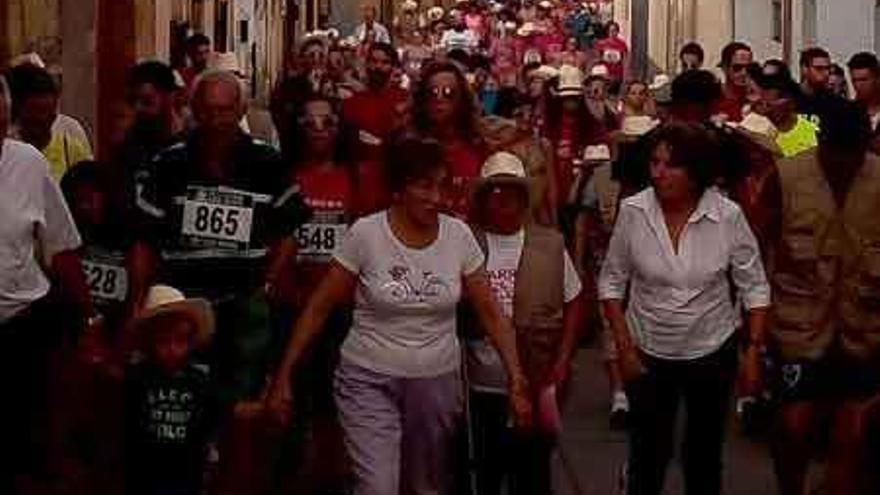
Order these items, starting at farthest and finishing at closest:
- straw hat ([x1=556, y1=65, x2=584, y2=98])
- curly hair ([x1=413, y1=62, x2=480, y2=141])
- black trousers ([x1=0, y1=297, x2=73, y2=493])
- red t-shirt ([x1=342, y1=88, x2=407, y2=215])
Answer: straw hat ([x1=556, y1=65, x2=584, y2=98]) → curly hair ([x1=413, y1=62, x2=480, y2=141]) → red t-shirt ([x1=342, y1=88, x2=407, y2=215]) → black trousers ([x1=0, y1=297, x2=73, y2=493])

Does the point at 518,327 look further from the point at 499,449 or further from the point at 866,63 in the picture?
the point at 866,63

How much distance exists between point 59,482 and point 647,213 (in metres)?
2.70

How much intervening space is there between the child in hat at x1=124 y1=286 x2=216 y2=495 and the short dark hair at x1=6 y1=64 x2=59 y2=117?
2.24 meters

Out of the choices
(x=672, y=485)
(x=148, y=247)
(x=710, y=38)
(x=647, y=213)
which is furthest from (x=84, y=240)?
(x=710, y=38)

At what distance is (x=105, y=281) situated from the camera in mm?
10953

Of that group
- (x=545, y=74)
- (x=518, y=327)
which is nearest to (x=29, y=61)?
(x=518, y=327)

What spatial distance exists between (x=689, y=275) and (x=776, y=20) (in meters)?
21.4

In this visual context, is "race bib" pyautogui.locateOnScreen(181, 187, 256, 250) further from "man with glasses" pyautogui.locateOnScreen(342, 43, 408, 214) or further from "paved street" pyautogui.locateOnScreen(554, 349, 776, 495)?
"paved street" pyautogui.locateOnScreen(554, 349, 776, 495)

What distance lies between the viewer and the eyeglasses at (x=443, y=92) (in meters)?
11.3

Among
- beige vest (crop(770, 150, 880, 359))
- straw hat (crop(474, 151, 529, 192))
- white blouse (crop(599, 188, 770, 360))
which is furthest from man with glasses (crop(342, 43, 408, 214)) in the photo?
beige vest (crop(770, 150, 880, 359))

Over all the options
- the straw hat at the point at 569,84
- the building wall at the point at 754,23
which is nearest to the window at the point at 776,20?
the building wall at the point at 754,23

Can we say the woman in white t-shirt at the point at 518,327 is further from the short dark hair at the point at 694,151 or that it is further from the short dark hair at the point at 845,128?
the short dark hair at the point at 845,128

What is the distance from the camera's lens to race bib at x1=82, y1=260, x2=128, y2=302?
10922 mm

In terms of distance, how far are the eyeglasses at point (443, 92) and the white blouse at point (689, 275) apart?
4.00 feet
